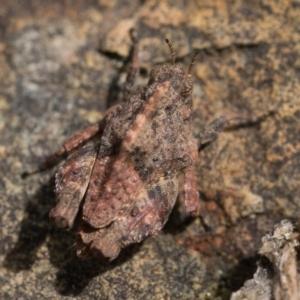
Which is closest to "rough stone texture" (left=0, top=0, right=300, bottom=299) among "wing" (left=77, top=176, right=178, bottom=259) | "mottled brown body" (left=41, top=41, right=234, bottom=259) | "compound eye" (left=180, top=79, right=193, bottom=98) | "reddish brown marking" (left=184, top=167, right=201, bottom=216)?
"reddish brown marking" (left=184, top=167, right=201, bottom=216)

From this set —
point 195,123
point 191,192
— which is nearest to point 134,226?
point 191,192

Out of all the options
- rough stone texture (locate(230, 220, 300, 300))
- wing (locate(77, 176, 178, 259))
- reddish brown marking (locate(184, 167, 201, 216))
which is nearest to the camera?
rough stone texture (locate(230, 220, 300, 300))

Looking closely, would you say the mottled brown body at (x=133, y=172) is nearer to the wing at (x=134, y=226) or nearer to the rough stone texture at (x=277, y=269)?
the wing at (x=134, y=226)

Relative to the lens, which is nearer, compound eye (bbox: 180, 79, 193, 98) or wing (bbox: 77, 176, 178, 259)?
wing (bbox: 77, 176, 178, 259)

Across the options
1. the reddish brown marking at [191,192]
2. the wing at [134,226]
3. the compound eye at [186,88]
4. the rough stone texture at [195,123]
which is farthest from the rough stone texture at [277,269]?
the compound eye at [186,88]

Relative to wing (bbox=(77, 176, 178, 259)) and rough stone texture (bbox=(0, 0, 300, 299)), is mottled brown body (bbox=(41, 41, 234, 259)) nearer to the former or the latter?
wing (bbox=(77, 176, 178, 259))

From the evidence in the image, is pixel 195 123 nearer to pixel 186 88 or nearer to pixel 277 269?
pixel 186 88
